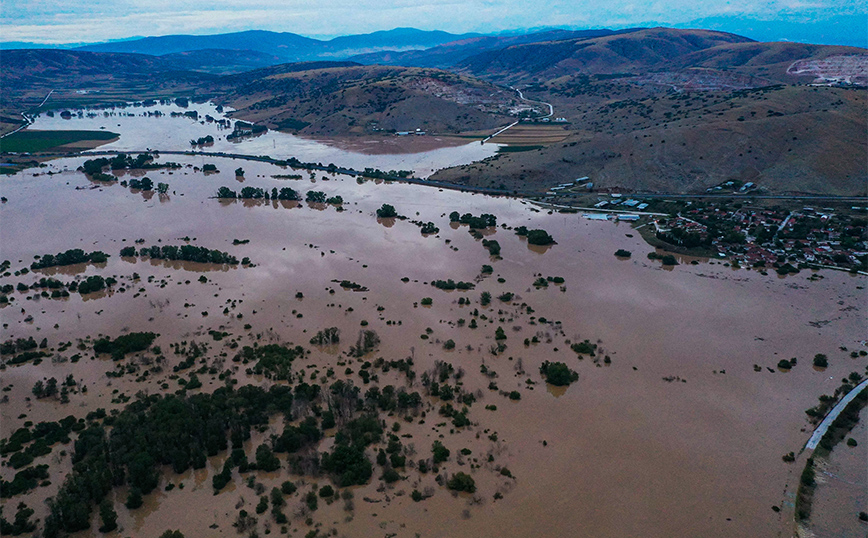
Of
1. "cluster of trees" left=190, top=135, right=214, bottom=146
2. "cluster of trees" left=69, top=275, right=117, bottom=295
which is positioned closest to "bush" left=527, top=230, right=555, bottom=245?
"cluster of trees" left=69, top=275, right=117, bottom=295

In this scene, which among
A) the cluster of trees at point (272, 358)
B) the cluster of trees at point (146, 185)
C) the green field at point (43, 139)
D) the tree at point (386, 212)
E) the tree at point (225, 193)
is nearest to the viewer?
the cluster of trees at point (272, 358)

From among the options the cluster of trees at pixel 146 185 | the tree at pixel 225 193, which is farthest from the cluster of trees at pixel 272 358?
the cluster of trees at pixel 146 185

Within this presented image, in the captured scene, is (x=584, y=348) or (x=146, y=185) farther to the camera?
(x=146, y=185)

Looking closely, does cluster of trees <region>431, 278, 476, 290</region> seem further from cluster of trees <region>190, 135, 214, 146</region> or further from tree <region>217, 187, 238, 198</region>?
cluster of trees <region>190, 135, 214, 146</region>

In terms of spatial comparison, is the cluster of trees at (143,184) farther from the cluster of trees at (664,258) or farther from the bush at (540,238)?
the cluster of trees at (664,258)

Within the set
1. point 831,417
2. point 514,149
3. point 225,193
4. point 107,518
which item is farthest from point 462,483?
point 514,149

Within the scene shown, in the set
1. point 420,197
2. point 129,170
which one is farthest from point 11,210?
point 420,197

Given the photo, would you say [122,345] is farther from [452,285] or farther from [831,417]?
[831,417]

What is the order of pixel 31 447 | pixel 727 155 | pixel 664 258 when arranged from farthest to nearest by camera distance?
1. pixel 727 155
2. pixel 664 258
3. pixel 31 447
